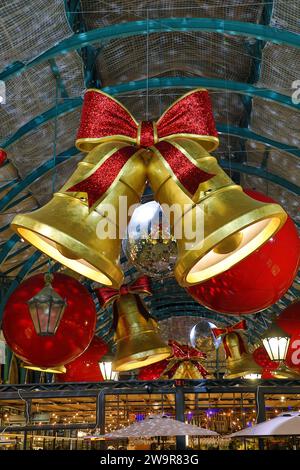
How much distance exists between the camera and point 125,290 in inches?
146

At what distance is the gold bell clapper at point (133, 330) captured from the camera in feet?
10.8

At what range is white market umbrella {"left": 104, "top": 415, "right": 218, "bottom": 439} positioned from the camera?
6.06m

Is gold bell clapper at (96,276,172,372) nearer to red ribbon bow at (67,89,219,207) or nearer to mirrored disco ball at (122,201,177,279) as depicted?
mirrored disco ball at (122,201,177,279)

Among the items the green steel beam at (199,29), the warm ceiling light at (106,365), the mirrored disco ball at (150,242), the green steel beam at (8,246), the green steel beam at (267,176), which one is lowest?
the mirrored disco ball at (150,242)

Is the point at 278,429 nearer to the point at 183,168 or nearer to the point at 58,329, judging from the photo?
the point at 58,329

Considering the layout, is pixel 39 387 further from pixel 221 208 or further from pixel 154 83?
pixel 221 208

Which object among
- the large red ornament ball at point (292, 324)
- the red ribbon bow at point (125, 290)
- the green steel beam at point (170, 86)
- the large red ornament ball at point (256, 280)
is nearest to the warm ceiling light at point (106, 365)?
the large red ornament ball at point (292, 324)

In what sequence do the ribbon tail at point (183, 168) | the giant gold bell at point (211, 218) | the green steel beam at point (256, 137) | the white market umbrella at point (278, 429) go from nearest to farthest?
1. the giant gold bell at point (211, 218)
2. the ribbon tail at point (183, 168)
3. the white market umbrella at point (278, 429)
4. the green steel beam at point (256, 137)

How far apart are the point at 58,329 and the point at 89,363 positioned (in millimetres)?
2093

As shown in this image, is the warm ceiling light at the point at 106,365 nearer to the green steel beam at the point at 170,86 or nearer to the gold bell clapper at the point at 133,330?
the gold bell clapper at the point at 133,330

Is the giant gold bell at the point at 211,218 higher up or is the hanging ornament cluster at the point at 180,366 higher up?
the hanging ornament cluster at the point at 180,366

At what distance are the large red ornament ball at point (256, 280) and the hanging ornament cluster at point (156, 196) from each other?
29.4 inches

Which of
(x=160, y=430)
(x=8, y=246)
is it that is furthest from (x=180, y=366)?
(x=8, y=246)
